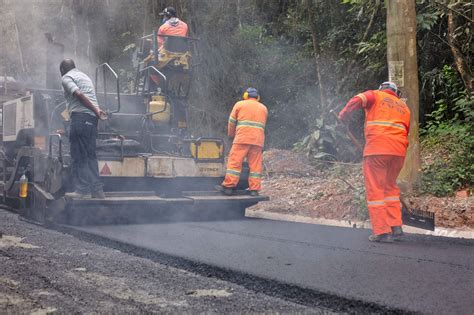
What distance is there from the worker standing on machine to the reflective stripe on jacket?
287 cm

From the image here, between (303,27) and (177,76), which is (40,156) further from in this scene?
(303,27)

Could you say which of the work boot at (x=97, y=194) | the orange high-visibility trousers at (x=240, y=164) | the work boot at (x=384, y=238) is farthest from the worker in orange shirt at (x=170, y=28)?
the work boot at (x=384, y=238)

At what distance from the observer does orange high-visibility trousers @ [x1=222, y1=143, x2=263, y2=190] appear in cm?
766

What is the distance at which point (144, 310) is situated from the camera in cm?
329

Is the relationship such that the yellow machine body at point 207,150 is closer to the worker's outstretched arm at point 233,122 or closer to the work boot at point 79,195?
the worker's outstretched arm at point 233,122

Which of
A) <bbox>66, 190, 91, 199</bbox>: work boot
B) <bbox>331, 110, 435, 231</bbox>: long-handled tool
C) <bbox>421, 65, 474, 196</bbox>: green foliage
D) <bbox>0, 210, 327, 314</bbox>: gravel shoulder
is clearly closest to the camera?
<bbox>0, 210, 327, 314</bbox>: gravel shoulder

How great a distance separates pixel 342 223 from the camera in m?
7.49

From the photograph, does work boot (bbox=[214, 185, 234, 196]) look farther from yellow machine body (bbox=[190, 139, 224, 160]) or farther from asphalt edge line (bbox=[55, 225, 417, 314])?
asphalt edge line (bbox=[55, 225, 417, 314])

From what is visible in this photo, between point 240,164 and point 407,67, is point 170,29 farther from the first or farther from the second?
point 407,67

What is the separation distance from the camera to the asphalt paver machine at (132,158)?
6.98 m

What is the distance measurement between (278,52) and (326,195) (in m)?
5.92

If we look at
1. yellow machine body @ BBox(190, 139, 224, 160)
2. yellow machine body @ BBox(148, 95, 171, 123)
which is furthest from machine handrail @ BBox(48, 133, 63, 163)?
yellow machine body @ BBox(190, 139, 224, 160)

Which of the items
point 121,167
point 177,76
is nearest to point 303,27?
point 177,76

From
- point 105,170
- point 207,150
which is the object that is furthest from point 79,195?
point 207,150
